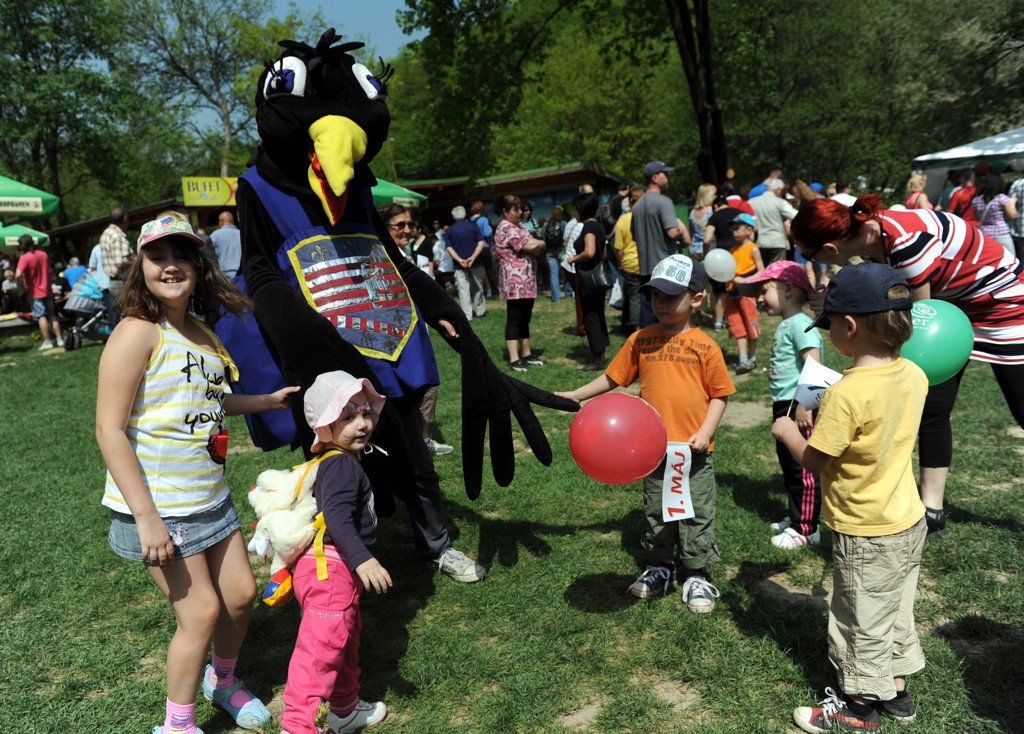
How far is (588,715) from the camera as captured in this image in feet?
9.41

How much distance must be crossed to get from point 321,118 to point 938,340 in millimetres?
2899

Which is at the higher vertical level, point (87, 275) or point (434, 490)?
point (87, 275)

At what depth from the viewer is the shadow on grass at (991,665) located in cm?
272

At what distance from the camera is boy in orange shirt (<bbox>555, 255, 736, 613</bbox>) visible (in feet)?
11.1

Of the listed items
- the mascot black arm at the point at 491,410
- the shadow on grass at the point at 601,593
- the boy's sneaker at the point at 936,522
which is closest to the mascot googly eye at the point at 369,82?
the mascot black arm at the point at 491,410

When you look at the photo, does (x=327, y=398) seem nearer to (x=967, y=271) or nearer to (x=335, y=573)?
(x=335, y=573)

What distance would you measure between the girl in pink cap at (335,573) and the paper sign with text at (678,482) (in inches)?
55.0

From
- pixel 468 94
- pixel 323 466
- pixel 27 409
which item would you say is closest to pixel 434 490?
pixel 323 466

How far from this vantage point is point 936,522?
4129mm

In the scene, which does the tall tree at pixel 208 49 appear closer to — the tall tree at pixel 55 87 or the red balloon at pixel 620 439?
the tall tree at pixel 55 87

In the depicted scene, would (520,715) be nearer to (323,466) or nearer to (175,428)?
(323,466)

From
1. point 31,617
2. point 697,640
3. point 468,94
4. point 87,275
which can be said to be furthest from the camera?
point 468,94

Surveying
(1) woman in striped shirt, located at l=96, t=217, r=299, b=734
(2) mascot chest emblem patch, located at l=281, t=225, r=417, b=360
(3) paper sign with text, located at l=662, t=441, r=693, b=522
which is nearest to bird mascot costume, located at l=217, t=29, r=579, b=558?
(2) mascot chest emblem patch, located at l=281, t=225, r=417, b=360

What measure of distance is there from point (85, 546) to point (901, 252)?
500 cm
